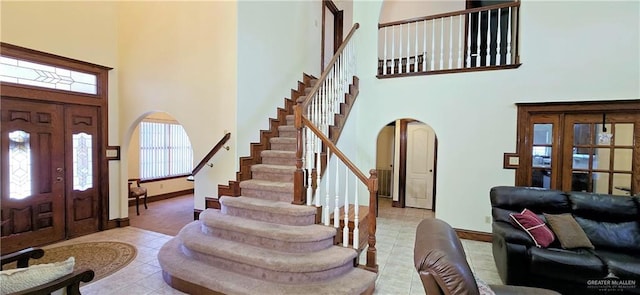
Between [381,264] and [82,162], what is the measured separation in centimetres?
474

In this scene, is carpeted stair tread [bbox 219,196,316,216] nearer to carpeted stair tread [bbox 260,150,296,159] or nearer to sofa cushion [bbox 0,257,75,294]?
carpeted stair tread [bbox 260,150,296,159]

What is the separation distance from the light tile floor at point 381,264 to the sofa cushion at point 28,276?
1271 mm

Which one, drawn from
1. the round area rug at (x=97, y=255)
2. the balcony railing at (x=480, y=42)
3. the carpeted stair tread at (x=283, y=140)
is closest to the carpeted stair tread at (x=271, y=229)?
the round area rug at (x=97, y=255)

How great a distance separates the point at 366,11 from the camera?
4.88 m

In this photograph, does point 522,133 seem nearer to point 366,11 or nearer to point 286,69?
point 366,11

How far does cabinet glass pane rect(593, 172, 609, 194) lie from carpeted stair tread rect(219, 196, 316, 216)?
399cm

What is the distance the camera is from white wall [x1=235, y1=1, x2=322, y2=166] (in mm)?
3934

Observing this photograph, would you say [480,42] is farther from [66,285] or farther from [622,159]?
[66,285]

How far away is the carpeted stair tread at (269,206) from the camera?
290 cm

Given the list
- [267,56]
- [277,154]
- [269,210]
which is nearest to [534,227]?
[269,210]

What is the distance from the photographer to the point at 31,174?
377 cm

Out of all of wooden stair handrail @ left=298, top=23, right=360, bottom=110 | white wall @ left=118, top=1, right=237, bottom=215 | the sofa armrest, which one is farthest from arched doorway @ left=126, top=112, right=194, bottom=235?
the sofa armrest
